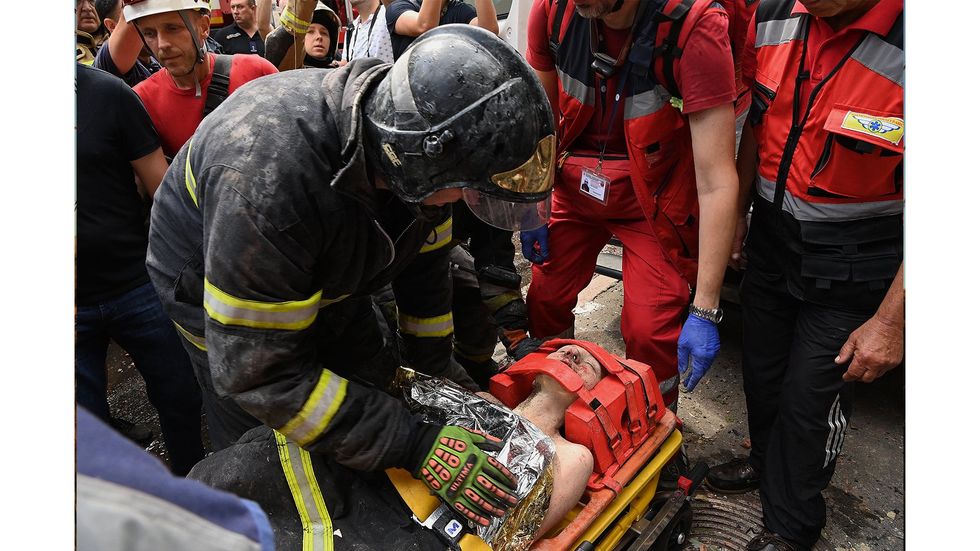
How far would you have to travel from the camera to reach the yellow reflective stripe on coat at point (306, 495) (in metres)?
1.70

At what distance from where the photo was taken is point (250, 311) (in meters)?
1.50

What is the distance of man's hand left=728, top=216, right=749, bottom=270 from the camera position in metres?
2.85

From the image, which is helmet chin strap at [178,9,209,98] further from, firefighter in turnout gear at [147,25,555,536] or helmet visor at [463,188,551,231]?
helmet visor at [463,188,551,231]

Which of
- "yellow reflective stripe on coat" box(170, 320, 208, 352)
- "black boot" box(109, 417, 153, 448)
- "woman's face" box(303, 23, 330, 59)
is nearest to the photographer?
"yellow reflective stripe on coat" box(170, 320, 208, 352)

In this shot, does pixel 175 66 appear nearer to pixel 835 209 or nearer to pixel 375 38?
pixel 375 38

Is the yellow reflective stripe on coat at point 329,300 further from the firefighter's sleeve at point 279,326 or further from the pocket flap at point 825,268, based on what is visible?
the pocket flap at point 825,268

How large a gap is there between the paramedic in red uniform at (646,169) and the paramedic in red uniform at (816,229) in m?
0.19

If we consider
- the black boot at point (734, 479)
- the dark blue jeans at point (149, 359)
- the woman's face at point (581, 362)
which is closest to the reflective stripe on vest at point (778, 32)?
the woman's face at point (581, 362)

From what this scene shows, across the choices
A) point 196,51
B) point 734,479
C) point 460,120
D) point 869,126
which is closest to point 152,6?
point 196,51

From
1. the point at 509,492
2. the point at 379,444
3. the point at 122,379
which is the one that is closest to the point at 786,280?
the point at 509,492

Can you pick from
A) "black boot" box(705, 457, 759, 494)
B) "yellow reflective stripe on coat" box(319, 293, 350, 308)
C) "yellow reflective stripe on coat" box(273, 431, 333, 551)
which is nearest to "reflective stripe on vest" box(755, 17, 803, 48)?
"yellow reflective stripe on coat" box(319, 293, 350, 308)

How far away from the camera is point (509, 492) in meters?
1.80

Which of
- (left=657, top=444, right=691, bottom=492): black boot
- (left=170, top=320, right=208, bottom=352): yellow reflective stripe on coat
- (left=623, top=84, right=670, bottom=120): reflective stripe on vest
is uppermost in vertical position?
(left=623, top=84, right=670, bottom=120): reflective stripe on vest

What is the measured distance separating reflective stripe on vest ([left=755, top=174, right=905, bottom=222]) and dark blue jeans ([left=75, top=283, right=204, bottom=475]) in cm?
260
